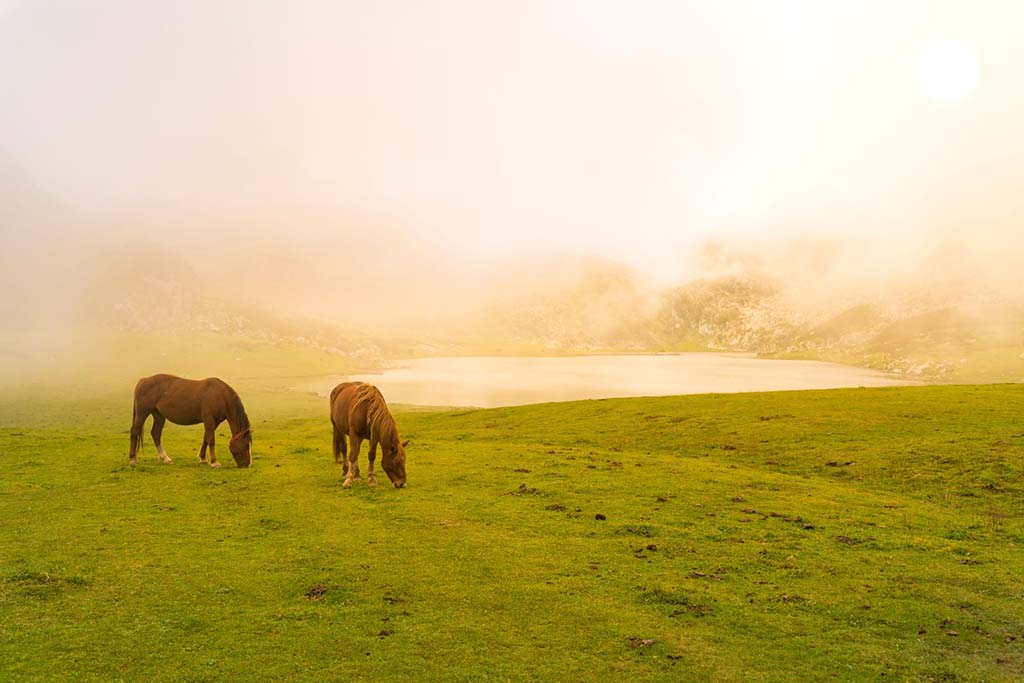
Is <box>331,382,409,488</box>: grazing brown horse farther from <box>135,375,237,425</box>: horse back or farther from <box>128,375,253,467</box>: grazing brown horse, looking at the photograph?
<box>135,375,237,425</box>: horse back

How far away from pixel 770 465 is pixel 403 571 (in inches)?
838

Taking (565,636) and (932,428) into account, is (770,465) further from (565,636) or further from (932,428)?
(565,636)

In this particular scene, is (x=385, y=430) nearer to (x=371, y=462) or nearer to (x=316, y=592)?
(x=371, y=462)

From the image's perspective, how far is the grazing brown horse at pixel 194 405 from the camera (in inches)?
1017

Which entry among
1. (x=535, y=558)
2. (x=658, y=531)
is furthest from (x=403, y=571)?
(x=658, y=531)

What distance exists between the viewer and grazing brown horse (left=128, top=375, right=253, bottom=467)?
2584 cm

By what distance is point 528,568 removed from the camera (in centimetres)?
1411

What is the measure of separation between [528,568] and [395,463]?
9.57m

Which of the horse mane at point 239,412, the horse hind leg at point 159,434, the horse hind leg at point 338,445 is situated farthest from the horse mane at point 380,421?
the horse hind leg at point 159,434

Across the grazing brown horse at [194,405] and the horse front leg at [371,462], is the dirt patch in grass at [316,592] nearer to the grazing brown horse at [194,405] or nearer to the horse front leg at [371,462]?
the horse front leg at [371,462]

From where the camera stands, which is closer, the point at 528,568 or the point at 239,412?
the point at 528,568

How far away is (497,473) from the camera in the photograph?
2588 centimetres

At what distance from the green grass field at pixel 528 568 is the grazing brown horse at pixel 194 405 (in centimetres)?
167

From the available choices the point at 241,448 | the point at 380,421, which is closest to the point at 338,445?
the point at 241,448
